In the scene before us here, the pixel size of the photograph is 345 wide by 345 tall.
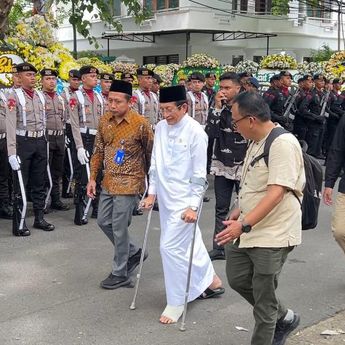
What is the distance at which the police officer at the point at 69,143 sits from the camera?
851cm

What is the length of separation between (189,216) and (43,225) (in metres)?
3.41

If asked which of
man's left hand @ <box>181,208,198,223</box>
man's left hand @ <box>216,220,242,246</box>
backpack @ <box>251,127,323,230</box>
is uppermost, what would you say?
backpack @ <box>251,127,323,230</box>

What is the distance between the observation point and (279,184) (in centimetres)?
334

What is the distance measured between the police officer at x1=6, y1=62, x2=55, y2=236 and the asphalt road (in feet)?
0.99

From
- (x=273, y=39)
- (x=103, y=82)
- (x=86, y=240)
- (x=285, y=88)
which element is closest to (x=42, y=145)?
(x=86, y=240)

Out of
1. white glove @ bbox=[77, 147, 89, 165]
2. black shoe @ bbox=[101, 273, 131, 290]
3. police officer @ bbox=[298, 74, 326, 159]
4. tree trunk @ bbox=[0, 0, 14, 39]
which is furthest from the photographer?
police officer @ bbox=[298, 74, 326, 159]

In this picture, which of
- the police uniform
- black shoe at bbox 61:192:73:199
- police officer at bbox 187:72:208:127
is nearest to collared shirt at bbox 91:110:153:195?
the police uniform

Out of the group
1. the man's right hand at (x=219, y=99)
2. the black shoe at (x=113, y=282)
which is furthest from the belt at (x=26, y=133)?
the black shoe at (x=113, y=282)

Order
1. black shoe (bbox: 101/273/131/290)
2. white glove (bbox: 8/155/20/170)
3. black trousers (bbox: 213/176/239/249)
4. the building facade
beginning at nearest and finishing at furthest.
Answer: black shoe (bbox: 101/273/131/290) < black trousers (bbox: 213/176/239/249) < white glove (bbox: 8/155/20/170) < the building facade

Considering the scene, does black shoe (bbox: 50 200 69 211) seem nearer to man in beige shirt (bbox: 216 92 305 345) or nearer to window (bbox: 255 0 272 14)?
man in beige shirt (bbox: 216 92 305 345)

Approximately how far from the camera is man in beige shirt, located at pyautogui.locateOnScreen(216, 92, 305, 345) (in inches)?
132

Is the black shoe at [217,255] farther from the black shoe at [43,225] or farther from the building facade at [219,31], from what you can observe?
the building facade at [219,31]

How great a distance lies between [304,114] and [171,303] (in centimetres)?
929

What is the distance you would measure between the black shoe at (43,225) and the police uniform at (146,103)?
8.70ft
